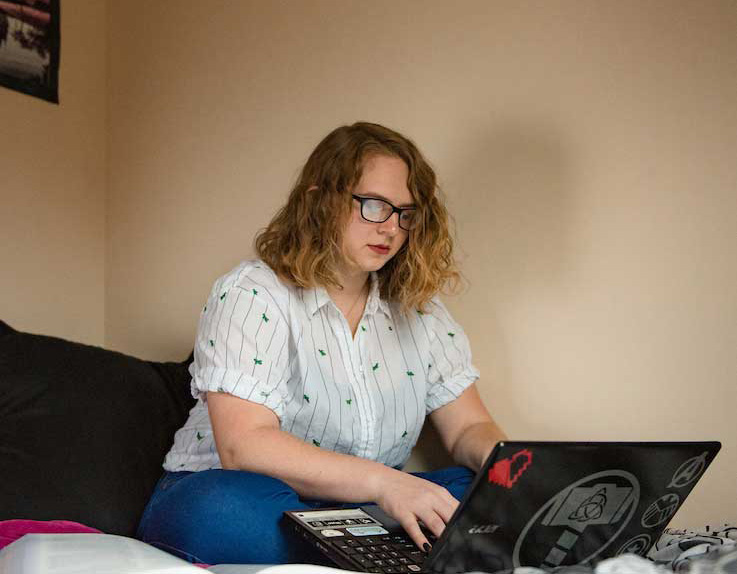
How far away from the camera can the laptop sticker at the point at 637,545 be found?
105 cm

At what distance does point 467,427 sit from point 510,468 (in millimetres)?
748

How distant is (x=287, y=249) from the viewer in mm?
1557

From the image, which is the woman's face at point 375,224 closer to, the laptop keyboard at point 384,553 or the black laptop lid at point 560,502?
the laptop keyboard at point 384,553

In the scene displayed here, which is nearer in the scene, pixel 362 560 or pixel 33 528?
pixel 362 560

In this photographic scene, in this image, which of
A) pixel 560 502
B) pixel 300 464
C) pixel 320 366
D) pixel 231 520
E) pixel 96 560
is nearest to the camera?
pixel 96 560

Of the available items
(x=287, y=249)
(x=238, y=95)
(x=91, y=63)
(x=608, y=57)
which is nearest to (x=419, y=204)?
(x=287, y=249)

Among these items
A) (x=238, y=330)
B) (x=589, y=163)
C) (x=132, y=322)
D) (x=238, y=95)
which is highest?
(x=238, y=95)

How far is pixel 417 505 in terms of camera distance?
111cm

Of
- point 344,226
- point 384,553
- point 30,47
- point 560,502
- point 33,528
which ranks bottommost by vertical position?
point 33,528

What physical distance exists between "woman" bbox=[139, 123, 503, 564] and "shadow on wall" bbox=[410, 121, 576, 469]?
0.35 feet

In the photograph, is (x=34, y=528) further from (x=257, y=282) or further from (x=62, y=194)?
(x=62, y=194)

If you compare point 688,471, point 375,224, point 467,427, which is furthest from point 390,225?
point 688,471

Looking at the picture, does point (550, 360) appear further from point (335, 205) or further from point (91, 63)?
point (91, 63)

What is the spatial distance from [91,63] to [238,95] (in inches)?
21.1
